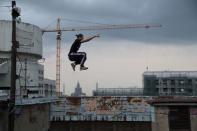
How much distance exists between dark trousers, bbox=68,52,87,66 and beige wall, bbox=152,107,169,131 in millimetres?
20834

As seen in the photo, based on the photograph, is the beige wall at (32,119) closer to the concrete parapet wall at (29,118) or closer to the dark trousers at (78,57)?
the concrete parapet wall at (29,118)

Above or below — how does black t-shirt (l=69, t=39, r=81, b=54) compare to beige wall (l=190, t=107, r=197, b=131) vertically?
above

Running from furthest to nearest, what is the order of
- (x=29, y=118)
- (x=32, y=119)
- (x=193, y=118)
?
(x=193, y=118), (x=32, y=119), (x=29, y=118)

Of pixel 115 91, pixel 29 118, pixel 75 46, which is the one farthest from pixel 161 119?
pixel 115 91

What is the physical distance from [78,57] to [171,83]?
120 m

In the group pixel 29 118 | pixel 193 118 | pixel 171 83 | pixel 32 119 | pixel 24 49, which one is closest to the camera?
pixel 29 118

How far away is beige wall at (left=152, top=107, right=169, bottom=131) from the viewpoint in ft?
128

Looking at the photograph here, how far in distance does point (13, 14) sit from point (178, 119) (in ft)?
84.7

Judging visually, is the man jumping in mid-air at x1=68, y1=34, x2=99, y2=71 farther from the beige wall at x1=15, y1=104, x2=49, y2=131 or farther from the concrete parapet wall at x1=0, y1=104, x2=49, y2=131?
the beige wall at x1=15, y1=104, x2=49, y2=131

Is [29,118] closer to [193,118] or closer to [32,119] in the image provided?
[32,119]

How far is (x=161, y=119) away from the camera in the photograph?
1559 inches

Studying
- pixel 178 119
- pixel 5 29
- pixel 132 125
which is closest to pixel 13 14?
pixel 178 119

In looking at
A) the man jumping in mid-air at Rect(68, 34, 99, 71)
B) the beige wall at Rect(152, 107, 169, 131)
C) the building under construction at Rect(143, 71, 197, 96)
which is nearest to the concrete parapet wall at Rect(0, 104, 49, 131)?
the man jumping in mid-air at Rect(68, 34, 99, 71)

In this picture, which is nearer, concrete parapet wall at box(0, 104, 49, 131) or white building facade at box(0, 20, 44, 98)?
concrete parapet wall at box(0, 104, 49, 131)
